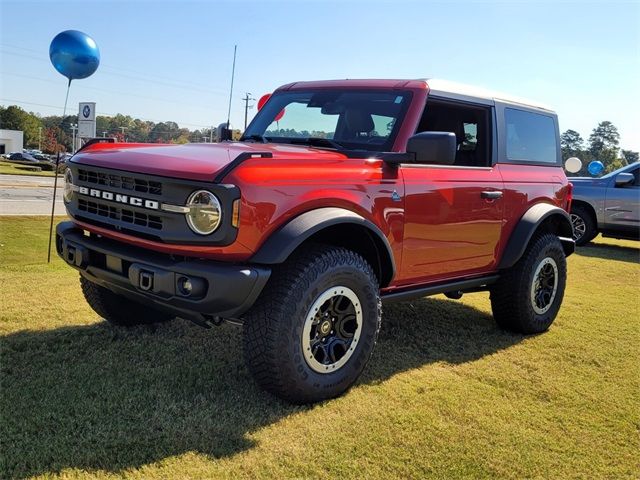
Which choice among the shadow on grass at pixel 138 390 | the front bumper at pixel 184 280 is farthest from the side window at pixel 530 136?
the front bumper at pixel 184 280

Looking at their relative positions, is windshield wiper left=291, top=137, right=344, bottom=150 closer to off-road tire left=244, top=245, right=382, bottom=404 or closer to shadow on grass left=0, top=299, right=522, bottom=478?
off-road tire left=244, top=245, right=382, bottom=404

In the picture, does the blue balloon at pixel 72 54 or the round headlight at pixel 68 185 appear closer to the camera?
the round headlight at pixel 68 185

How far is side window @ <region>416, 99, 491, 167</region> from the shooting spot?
4.57 m

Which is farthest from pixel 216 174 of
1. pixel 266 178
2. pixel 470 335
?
pixel 470 335

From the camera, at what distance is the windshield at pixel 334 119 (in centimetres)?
393

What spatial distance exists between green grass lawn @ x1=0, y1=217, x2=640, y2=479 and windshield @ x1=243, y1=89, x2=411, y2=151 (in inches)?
61.3

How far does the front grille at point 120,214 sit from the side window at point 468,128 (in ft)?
7.76

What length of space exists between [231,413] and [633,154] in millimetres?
81178

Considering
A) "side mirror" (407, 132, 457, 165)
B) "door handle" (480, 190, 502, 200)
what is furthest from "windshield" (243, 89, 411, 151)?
"door handle" (480, 190, 502, 200)

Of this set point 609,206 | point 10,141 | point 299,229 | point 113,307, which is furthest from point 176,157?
point 10,141

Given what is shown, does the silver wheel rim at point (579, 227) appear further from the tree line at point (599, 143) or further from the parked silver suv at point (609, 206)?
the tree line at point (599, 143)

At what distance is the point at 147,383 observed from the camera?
335cm

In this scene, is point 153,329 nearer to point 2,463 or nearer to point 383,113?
point 2,463

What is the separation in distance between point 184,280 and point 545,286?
11.8 ft
